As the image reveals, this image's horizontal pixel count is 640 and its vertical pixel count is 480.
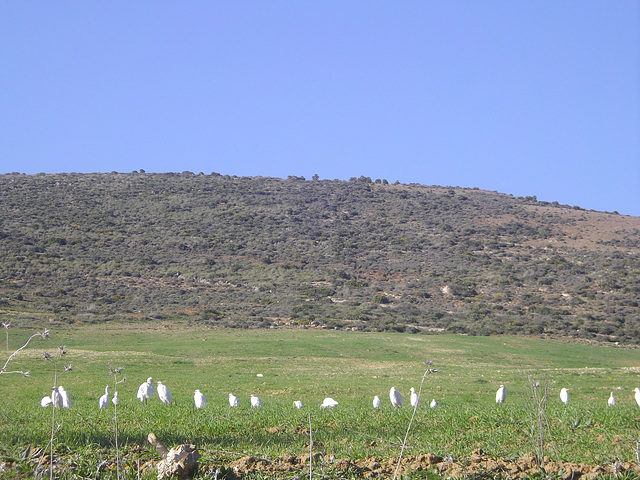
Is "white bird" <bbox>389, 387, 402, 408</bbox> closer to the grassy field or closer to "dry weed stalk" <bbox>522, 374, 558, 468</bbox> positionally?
the grassy field

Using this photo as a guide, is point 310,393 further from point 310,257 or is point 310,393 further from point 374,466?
point 310,257

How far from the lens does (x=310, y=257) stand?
194 feet

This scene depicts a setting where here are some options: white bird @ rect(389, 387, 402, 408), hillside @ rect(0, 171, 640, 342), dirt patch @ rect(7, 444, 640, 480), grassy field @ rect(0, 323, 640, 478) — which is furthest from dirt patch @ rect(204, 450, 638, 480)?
Result: hillside @ rect(0, 171, 640, 342)

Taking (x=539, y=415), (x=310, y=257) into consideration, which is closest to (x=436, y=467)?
(x=539, y=415)

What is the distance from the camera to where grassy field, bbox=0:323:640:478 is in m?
7.66

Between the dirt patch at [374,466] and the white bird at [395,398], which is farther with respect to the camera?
the white bird at [395,398]

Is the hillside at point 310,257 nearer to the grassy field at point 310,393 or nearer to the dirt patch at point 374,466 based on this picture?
the grassy field at point 310,393

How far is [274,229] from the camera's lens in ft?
219

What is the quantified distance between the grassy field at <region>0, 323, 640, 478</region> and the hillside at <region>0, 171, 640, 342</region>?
21.3 feet

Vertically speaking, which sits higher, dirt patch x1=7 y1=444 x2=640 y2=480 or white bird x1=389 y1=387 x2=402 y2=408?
dirt patch x1=7 y1=444 x2=640 y2=480

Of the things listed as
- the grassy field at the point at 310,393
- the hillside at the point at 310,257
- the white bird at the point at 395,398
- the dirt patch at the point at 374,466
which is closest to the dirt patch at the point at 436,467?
the dirt patch at the point at 374,466

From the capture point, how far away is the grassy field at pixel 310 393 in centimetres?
766

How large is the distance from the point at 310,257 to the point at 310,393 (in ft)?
142

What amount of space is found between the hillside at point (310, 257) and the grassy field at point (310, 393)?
649cm
